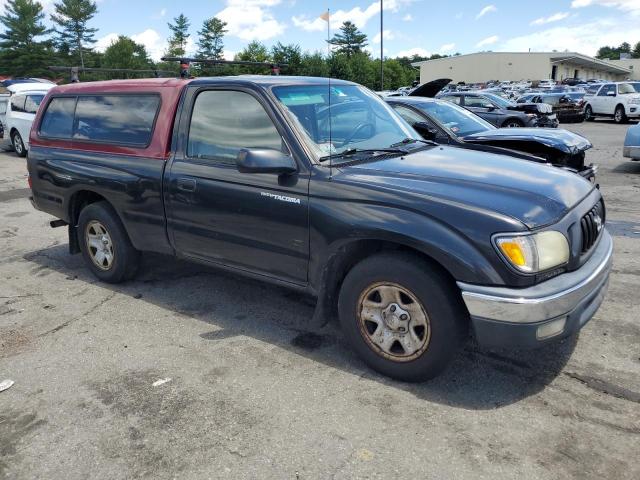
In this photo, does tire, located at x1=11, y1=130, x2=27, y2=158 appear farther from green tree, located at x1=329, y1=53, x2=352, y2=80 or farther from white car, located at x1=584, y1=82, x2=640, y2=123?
white car, located at x1=584, y1=82, x2=640, y2=123

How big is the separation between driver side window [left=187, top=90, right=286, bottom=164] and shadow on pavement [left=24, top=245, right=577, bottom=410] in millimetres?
1289

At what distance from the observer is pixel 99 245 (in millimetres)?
5195

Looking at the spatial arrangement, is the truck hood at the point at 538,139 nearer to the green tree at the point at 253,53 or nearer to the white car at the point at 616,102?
the white car at the point at 616,102

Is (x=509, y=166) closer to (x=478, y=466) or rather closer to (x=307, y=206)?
(x=307, y=206)

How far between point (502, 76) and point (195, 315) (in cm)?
10383

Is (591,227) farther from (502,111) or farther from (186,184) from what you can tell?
(502,111)

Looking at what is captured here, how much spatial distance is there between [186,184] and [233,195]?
1.62 feet

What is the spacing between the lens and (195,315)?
448 centimetres

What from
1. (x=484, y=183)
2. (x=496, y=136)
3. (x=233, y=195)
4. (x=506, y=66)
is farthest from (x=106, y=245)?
(x=506, y=66)

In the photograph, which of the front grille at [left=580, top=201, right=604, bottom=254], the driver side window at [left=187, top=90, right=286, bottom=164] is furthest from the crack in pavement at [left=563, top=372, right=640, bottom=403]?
the driver side window at [left=187, top=90, right=286, bottom=164]

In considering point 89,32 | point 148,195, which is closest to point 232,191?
point 148,195

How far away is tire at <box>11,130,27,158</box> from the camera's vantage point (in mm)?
14914

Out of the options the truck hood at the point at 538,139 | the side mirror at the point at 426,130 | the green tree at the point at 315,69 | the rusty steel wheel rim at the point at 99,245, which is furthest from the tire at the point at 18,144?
the truck hood at the point at 538,139

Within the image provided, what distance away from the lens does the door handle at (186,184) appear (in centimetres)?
412
